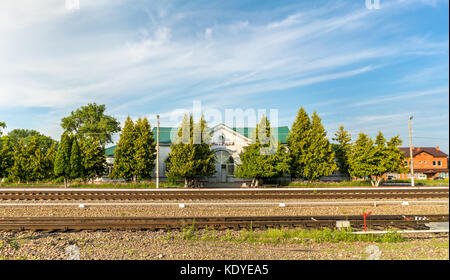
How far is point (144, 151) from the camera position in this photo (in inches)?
1315

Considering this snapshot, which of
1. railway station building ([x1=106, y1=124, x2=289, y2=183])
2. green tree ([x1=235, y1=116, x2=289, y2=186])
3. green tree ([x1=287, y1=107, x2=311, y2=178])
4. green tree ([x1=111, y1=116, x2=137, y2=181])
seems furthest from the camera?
railway station building ([x1=106, y1=124, x2=289, y2=183])

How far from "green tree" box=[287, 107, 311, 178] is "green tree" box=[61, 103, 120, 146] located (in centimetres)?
2359

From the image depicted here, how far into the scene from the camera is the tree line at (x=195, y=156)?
32.4 metres

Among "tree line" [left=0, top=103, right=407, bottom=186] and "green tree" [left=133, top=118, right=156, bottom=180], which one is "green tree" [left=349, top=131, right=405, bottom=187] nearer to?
"tree line" [left=0, top=103, right=407, bottom=186]

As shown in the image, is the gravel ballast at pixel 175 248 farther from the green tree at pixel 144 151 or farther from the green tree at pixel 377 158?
the green tree at pixel 377 158

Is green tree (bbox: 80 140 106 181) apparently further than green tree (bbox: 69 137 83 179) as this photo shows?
Yes

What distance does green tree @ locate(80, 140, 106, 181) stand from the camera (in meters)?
34.5

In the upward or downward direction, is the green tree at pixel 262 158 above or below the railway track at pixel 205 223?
above

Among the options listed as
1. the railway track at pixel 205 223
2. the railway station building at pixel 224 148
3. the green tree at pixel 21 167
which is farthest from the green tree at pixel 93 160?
the railway track at pixel 205 223

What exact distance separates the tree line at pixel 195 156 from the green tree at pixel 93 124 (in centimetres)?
56

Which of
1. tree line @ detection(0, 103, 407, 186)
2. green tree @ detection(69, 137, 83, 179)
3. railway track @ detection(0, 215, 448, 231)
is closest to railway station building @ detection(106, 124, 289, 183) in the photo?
tree line @ detection(0, 103, 407, 186)

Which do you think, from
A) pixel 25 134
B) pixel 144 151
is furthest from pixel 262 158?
pixel 25 134
